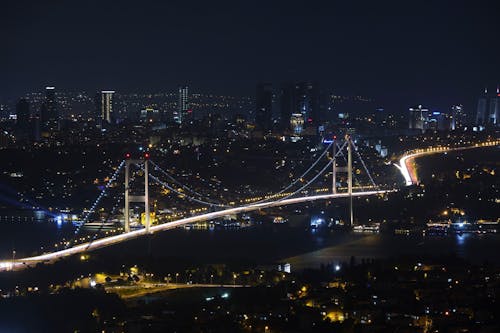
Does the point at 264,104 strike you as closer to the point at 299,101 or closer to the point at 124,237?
the point at 299,101

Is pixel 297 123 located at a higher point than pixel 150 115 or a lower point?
lower

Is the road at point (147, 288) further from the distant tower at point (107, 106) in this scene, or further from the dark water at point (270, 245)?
the distant tower at point (107, 106)

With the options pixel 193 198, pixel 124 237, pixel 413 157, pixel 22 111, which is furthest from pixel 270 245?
pixel 22 111

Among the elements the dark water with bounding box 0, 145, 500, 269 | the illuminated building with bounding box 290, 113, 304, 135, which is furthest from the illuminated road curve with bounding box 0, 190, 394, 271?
the illuminated building with bounding box 290, 113, 304, 135

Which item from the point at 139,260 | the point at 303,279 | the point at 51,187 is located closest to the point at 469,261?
the point at 303,279

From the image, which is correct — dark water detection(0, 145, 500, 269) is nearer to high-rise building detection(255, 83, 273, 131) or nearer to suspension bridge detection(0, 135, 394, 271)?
suspension bridge detection(0, 135, 394, 271)
